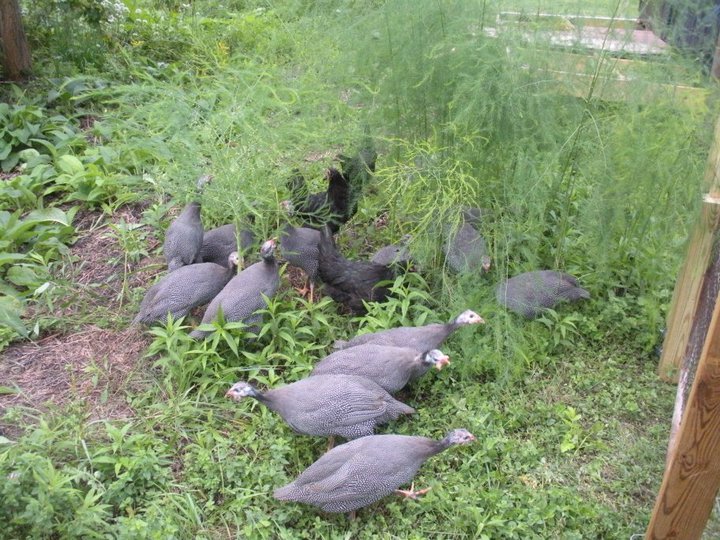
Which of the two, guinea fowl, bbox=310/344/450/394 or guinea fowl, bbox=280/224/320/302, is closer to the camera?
guinea fowl, bbox=310/344/450/394

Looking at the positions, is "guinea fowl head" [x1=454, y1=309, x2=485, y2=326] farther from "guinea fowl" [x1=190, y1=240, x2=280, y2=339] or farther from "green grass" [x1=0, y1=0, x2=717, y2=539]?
"guinea fowl" [x1=190, y1=240, x2=280, y2=339]

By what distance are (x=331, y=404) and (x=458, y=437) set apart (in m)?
0.61

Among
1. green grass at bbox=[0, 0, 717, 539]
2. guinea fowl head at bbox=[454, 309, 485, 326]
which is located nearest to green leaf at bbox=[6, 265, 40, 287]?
green grass at bbox=[0, 0, 717, 539]

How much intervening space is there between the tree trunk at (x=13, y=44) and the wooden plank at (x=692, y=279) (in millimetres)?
5738

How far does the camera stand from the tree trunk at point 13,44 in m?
6.11

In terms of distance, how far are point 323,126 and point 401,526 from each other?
2.52 metres

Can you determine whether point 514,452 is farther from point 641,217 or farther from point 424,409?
point 641,217

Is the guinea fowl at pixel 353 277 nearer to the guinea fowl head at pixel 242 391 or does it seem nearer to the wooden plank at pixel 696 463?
the guinea fowl head at pixel 242 391

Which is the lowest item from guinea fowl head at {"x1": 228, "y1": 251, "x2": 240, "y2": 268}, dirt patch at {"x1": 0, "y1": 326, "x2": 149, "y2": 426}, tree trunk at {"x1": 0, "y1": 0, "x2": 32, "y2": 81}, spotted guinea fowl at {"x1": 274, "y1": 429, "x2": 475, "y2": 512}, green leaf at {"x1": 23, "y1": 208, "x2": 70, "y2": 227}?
dirt patch at {"x1": 0, "y1": 326, "x2": 149, "y2": 426}

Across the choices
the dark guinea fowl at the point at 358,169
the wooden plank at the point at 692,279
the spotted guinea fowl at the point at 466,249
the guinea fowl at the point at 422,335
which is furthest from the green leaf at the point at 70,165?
the wooden plank at the point at 692,279

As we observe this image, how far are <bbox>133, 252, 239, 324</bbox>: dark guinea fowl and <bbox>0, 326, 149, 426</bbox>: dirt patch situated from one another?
0.21m

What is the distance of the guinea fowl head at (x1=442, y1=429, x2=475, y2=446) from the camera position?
320cm

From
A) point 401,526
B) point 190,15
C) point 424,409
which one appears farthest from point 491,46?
point 190,15

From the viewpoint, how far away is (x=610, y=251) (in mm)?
4148
